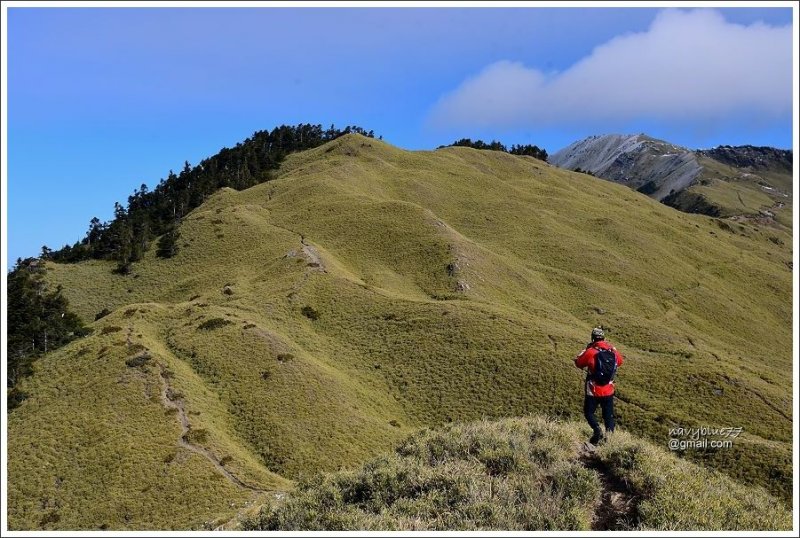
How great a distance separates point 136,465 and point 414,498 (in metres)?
30.3

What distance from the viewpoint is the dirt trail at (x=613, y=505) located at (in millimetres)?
13359

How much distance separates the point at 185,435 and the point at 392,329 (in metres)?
28.6

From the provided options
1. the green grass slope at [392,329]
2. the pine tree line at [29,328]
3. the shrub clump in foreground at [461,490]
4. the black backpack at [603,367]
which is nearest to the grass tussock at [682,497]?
the shrub clump in foreground at [461,490]

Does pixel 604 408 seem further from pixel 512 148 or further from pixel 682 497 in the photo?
pixel 512 148

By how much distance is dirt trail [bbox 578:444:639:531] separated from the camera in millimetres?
13359

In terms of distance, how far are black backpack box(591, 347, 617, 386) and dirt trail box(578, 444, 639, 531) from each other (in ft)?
10.1

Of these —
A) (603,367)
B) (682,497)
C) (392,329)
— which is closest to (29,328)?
(392,329)

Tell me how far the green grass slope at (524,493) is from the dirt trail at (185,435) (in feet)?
71.3

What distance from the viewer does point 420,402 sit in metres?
52.1

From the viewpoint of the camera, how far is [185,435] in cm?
4031

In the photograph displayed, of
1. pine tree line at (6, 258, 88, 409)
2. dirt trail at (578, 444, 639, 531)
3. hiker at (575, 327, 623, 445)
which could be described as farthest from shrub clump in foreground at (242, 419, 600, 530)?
pine tree line at (6, 258, 88, 409)

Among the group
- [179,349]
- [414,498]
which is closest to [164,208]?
[179,349]

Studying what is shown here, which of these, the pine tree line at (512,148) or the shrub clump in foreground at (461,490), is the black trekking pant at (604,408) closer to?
the shrub clump in foreground at (461,490)

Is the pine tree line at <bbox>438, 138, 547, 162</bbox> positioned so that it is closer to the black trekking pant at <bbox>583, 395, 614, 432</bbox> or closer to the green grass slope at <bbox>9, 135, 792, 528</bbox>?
the green grass slope at <bbox>9, 135, 792, 528</bbox>
